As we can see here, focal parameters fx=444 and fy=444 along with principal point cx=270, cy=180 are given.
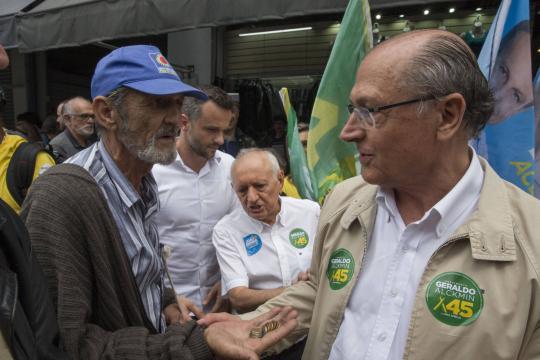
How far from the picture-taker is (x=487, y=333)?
4.06ft

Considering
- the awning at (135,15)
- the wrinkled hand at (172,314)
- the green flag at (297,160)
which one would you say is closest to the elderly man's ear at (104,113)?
the wrinkled hand at (172,314)

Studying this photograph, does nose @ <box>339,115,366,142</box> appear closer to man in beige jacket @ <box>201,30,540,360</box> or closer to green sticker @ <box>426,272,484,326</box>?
man in beige jacket @ <box>201,30,540,360</box>

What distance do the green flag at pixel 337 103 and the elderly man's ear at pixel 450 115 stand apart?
128 cm

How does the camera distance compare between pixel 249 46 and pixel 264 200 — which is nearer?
pixel 264 200

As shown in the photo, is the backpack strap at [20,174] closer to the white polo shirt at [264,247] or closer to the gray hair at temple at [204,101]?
the gray hair at temple at [204,101]

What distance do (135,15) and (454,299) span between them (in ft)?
12.9

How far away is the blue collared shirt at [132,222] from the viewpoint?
1.66m

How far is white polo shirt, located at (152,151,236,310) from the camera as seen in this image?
2.83 metres

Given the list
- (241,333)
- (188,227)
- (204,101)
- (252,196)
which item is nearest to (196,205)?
(188,227)

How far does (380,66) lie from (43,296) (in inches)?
48.7

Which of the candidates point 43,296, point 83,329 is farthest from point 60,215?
point 83,329

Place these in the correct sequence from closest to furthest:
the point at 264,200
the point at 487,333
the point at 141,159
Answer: the point at 487,333 < the point at 141,159 < the point at 264,200

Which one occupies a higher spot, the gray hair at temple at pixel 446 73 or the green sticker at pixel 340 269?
the gray hair at temple at pixel 446 73

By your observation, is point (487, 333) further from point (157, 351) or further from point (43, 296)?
point (43, 296)
